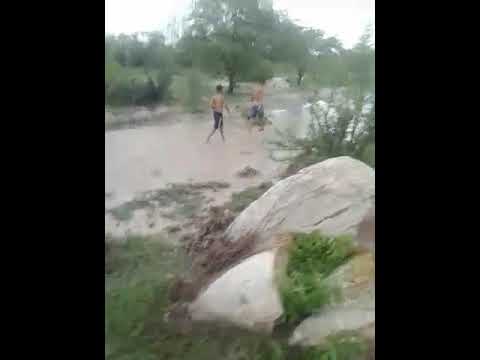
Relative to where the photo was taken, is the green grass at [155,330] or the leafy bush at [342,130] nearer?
the green grass at [155,330]

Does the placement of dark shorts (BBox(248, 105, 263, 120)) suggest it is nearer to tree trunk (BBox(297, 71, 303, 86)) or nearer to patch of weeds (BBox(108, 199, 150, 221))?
tree trunk (BBox(297, 71, 303, 86))

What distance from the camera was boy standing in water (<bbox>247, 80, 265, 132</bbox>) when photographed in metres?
1.25

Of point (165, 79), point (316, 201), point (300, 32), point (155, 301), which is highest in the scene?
point (300, 32)

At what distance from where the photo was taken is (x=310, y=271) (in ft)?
3.95

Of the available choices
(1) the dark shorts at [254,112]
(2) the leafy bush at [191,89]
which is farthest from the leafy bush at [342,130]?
(2) the leafy bush at [191,89]

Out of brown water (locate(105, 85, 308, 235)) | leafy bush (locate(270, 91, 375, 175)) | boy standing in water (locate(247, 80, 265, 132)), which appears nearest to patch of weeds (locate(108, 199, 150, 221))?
brown water (locate(105, 85, 308, 235))

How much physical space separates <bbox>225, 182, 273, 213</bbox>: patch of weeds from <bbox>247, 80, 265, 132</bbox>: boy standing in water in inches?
6.3

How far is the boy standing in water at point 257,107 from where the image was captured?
125cm

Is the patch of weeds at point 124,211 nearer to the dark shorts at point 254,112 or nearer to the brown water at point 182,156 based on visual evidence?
the brown water at point 182,156

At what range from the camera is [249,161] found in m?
1.25

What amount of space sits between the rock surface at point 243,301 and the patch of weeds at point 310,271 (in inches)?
1.4
